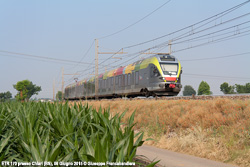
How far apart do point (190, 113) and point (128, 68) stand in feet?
63.6

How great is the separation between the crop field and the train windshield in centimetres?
819

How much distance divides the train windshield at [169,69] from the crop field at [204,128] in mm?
8194

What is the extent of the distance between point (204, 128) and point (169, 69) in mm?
13820

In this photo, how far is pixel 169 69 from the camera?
26.7 metres

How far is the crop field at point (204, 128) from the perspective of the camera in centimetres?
1062

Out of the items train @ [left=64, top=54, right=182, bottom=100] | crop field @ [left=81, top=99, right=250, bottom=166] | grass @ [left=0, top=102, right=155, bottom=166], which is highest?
train @ [left=64, top=54, right=182, bottom=100]

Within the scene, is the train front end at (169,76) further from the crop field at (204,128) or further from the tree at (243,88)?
the tree at (243,88)

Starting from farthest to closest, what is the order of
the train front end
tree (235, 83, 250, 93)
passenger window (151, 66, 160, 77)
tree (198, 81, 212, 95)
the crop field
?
tree (198, 81, 212, 95) < tree (235, 83, 250, 93) < passenger window (151, 66, 160, 77) < the train front end < the crop field

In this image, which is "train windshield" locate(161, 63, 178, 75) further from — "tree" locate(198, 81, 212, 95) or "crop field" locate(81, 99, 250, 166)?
"tree" locate(198, 81, 212, 95)

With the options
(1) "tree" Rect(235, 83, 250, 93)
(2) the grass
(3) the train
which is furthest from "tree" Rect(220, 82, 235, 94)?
(2) the grass

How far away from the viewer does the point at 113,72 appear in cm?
3862

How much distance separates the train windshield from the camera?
86.7ft

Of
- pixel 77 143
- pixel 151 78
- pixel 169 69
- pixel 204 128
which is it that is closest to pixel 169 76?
pixel 169 69

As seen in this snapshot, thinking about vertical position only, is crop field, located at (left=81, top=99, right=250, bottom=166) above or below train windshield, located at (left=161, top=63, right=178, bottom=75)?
below
